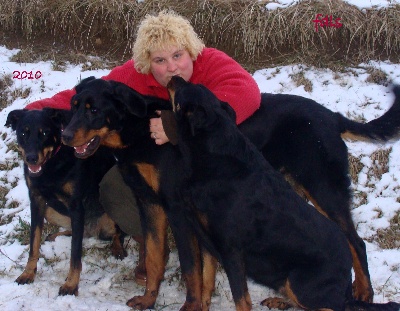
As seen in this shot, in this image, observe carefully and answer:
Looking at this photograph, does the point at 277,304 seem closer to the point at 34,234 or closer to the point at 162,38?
the point at 34,234

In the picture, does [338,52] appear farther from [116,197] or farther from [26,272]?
[26,272]

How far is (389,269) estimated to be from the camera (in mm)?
3844

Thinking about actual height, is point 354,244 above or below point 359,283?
above

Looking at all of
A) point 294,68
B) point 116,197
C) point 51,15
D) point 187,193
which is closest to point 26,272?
point 116,197

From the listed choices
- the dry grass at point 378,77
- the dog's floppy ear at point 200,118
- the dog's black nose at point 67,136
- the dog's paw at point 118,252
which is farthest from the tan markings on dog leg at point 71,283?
the dry grass at point 378,77

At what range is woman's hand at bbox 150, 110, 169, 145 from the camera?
3.24 metres

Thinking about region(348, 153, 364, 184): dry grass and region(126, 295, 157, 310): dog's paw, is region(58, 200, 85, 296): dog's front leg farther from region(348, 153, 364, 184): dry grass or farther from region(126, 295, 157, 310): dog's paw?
region(348, 153, 364, 184): dry grass

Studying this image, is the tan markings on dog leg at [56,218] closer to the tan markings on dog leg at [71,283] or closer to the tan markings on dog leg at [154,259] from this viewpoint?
the tan markings on dog leg at [71,283]

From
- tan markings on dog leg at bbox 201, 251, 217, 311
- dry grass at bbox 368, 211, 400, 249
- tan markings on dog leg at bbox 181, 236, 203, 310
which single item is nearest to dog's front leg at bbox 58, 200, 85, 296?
tan markings on dog leg at bbox 181, 236, 203, 310

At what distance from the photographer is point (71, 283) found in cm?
359

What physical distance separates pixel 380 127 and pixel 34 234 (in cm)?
254

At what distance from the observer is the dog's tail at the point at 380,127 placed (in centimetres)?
356

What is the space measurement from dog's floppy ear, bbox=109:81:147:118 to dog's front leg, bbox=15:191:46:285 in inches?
39.9

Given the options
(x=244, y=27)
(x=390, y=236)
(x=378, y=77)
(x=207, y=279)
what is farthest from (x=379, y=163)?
(x=207, y=279)
